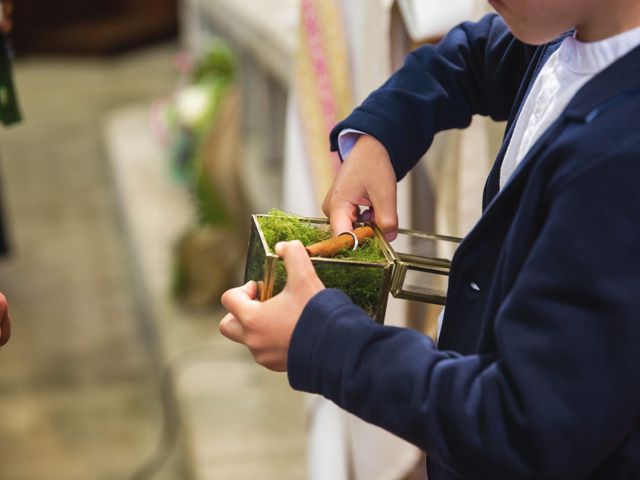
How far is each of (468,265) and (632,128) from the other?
0.53 feet

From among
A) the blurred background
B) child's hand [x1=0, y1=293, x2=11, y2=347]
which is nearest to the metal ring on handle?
child's hand [x1=0, y1=293, x2=11, y2=347]

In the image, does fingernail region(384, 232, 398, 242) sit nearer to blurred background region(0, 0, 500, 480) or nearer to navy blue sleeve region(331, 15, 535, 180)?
navy blue sleeve region(331, 15, 535, 180)

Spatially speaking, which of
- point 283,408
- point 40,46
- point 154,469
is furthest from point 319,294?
point 40,46

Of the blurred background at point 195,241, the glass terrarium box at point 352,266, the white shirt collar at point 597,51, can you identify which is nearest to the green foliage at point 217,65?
the blurred background at point 195,241

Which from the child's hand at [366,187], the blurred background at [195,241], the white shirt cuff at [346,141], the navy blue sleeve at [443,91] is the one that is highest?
the navy blue sleeve at [443,91]

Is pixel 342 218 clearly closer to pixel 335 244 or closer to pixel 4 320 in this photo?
pixel 335 244

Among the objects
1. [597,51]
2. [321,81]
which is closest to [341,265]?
[597,51]

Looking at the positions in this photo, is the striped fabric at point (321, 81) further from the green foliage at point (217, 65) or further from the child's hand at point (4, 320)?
the green foliage at point (217, 65)

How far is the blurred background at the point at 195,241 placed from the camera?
1.22 metres

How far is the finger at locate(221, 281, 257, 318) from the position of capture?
0.61m

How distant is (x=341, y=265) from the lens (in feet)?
2.06

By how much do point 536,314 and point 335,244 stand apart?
191 mm

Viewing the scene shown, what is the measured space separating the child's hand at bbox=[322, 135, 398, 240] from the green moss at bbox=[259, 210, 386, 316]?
35mm

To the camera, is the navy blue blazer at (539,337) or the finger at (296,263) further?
the finger at (296,263)
